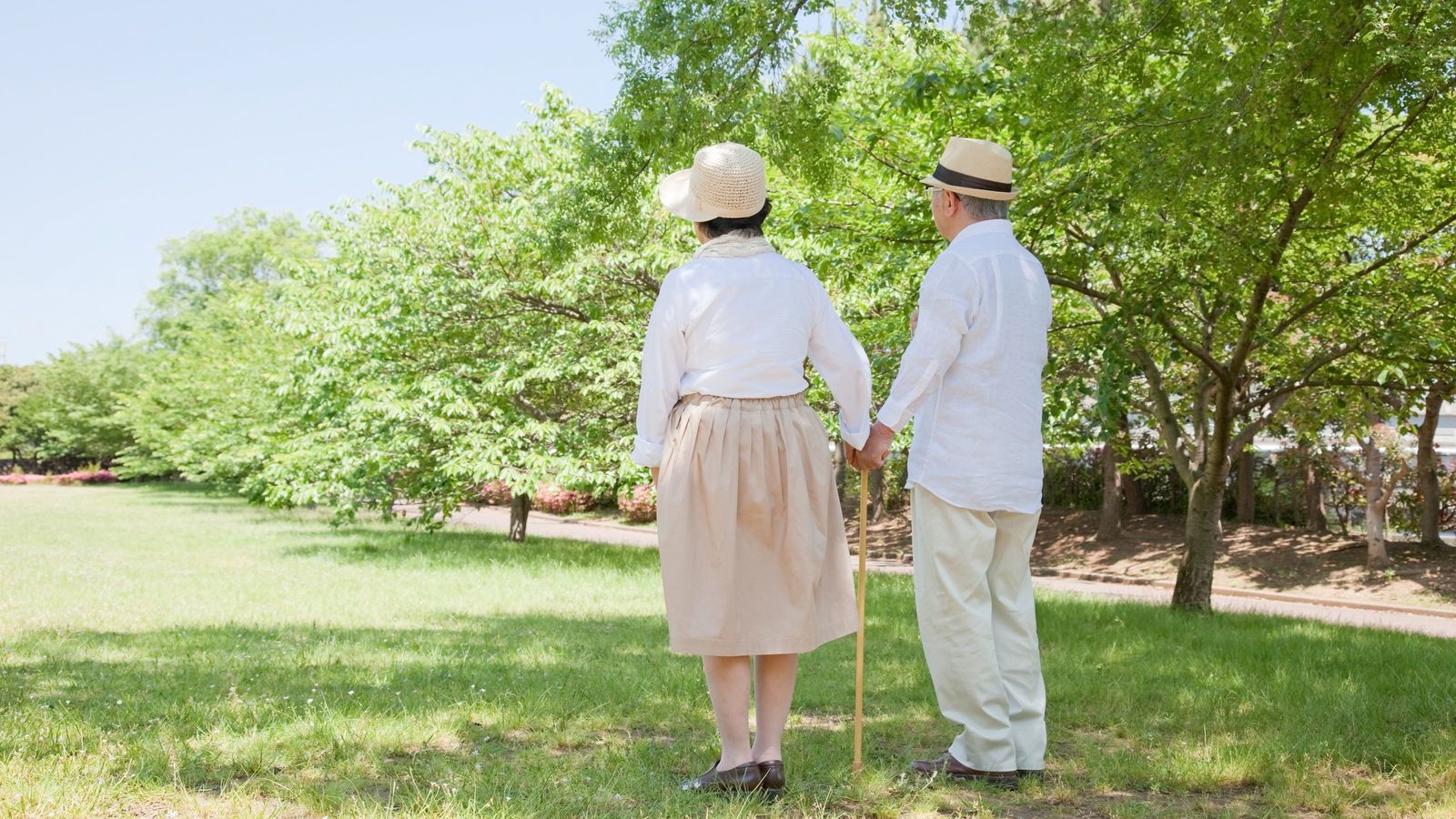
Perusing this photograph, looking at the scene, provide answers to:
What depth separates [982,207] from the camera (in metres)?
4.07

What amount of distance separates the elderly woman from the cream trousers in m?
0.34

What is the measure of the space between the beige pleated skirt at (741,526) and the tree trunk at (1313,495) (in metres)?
20.2

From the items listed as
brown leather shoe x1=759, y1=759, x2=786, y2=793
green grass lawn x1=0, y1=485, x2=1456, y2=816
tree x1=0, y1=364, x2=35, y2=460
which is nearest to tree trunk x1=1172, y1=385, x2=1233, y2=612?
green grass lawn x1=0, y1=485, x2=1456, y2=816

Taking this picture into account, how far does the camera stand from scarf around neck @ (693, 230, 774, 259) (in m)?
3.68

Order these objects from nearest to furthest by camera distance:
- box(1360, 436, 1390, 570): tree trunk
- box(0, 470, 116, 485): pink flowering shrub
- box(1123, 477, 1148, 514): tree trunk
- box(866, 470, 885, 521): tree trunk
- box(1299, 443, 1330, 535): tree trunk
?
box(1360, 436, 1390, 570): tree trunk
box(1299, 443, 1330, 535): tree trunk
box(1123, 477, 1148, 514): tree trunk
box(866, 470, 885, 521): tree trunk
box(0, 470, 116, 485): pink flowering shrub

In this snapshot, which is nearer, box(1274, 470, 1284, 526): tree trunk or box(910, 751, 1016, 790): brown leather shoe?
box(910, 751, 1016, 790): brown leather shoe

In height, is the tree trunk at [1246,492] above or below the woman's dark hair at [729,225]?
below

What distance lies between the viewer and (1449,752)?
13.3ft

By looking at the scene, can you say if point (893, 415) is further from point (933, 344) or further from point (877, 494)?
point (877, 494)

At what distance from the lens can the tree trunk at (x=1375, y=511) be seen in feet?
59.1

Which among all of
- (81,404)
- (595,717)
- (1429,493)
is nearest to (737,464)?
(595,717)

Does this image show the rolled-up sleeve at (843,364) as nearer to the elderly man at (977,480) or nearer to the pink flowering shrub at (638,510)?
the elderly man at (977,480)

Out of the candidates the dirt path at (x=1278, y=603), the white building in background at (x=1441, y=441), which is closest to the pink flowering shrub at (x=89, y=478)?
the dirt path at (x=1278, y=603)

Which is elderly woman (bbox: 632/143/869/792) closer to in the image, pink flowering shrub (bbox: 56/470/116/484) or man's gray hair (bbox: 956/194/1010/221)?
man's gray hair (bbox: 956/194/1010/221)
